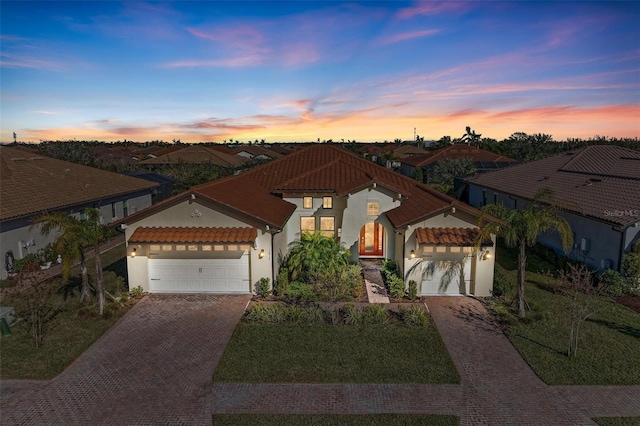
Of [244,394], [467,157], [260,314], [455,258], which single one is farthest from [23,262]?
[467,157]

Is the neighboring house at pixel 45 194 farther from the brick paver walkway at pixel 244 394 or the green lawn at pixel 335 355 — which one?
the green lawn at pixel 335 355

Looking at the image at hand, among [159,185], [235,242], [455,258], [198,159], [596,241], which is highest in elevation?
[198,159]

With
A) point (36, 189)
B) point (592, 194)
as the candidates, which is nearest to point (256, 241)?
point (36, 189)

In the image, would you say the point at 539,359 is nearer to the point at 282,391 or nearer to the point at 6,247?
the point at 282,391

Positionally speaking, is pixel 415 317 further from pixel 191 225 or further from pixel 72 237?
pixel 72 237

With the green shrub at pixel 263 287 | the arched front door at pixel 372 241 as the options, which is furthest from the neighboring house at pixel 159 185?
the green shrub at pixel 263 287

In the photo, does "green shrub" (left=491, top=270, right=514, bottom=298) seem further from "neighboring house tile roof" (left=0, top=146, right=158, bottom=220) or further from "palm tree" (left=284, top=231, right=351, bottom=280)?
"neighboring house tile roof" (left=0, top=146, right=158, bottom=220)

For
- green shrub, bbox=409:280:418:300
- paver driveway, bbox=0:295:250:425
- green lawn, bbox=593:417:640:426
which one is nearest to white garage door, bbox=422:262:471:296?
green shrub, bbox=409:280:418:300
